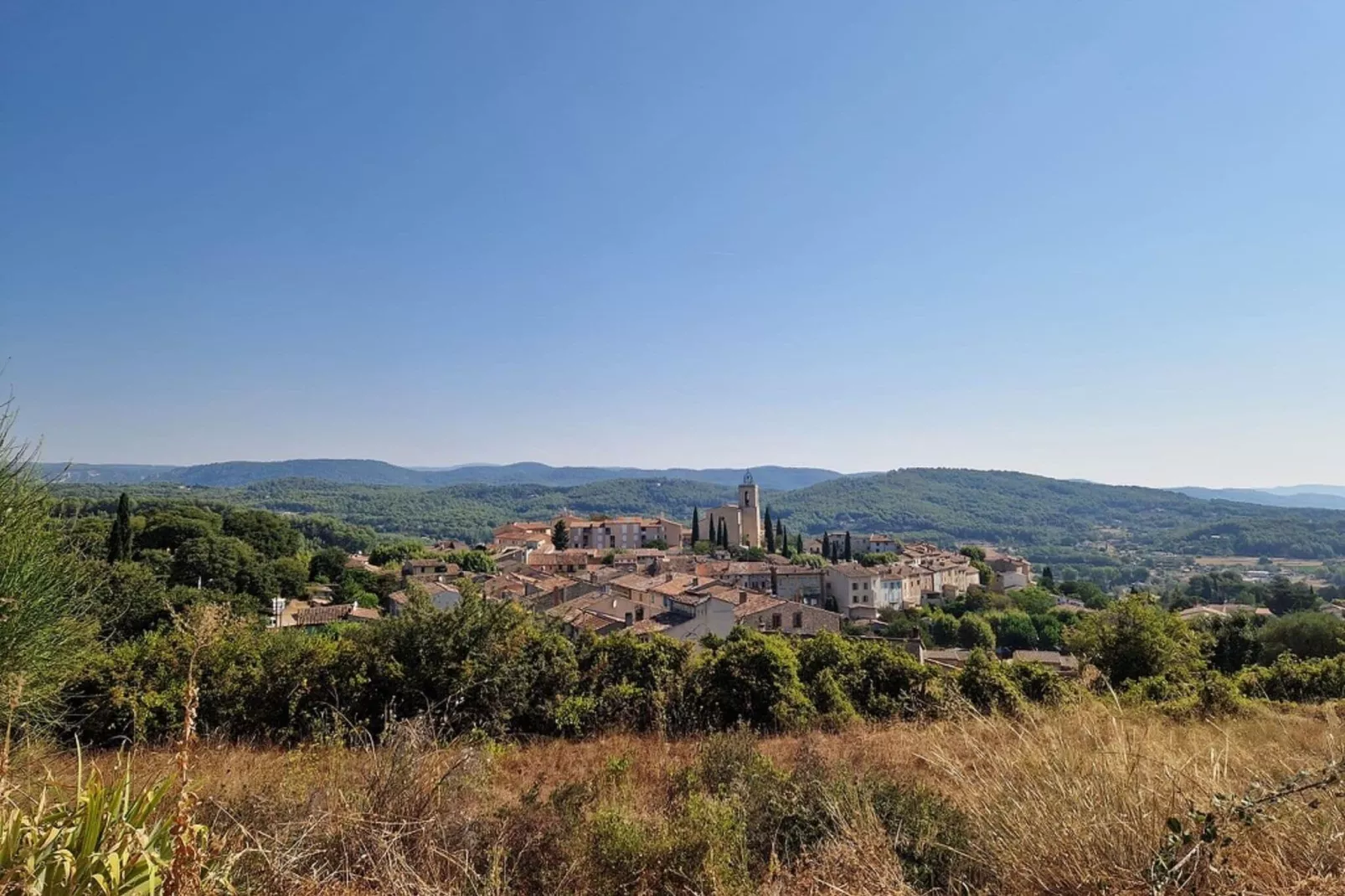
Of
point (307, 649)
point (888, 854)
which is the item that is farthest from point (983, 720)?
point (307, 649)

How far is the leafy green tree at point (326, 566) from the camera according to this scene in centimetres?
4244

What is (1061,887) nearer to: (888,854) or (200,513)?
(888,854)

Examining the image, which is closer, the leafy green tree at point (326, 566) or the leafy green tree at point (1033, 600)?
the leafy green tree at point (326, 566)

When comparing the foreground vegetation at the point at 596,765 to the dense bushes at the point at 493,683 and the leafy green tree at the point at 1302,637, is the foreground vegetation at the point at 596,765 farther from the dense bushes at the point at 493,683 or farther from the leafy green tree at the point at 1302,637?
the leafy green tree at the point at 1302,637

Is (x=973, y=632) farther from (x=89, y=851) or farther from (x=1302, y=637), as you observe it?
(x=89, y=851)

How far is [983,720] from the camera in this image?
331cm

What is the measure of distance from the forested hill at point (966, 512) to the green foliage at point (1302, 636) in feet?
362

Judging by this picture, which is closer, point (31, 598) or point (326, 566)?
point (31, 598)

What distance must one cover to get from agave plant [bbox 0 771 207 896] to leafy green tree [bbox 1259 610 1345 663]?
3197cm

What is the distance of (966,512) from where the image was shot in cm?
17150

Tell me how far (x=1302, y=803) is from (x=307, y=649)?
31.6 feet

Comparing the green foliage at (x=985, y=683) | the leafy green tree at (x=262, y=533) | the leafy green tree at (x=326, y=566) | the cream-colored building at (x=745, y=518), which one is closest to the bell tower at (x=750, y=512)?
the cream-colored building at (x=745, y=518)

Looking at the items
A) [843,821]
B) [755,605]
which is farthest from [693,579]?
[843,821]

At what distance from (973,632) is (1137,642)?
92.7 feet
